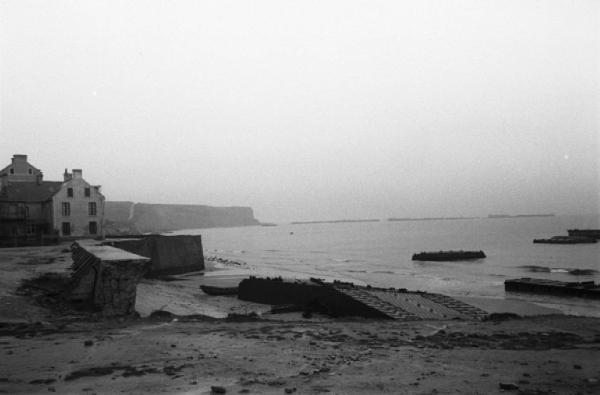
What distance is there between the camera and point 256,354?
9492mm

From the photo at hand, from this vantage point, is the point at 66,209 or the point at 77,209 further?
the point at 77,209

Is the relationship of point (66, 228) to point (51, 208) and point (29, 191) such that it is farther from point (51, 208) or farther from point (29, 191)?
point (29, 191)

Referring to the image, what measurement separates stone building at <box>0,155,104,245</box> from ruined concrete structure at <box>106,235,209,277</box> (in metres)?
10.9

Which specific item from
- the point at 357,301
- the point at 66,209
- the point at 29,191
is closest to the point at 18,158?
the point at 29,191

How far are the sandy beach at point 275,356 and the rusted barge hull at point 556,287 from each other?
18.1m

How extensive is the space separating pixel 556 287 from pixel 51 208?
48.4 meters

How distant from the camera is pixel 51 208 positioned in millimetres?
46438

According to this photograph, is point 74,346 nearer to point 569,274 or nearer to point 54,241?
point 54,241

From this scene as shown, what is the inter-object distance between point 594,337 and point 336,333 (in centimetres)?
818

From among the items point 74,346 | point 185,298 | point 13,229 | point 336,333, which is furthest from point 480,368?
point 13,229

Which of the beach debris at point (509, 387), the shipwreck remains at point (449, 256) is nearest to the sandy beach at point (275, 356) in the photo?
the beach debris at point (509, 387)

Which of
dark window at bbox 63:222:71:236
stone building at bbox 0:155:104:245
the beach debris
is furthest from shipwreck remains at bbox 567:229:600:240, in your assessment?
the beach debris

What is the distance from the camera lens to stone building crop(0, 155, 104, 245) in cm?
4522

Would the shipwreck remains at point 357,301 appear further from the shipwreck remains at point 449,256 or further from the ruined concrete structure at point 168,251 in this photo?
the shipwreck remains at point 449,256
